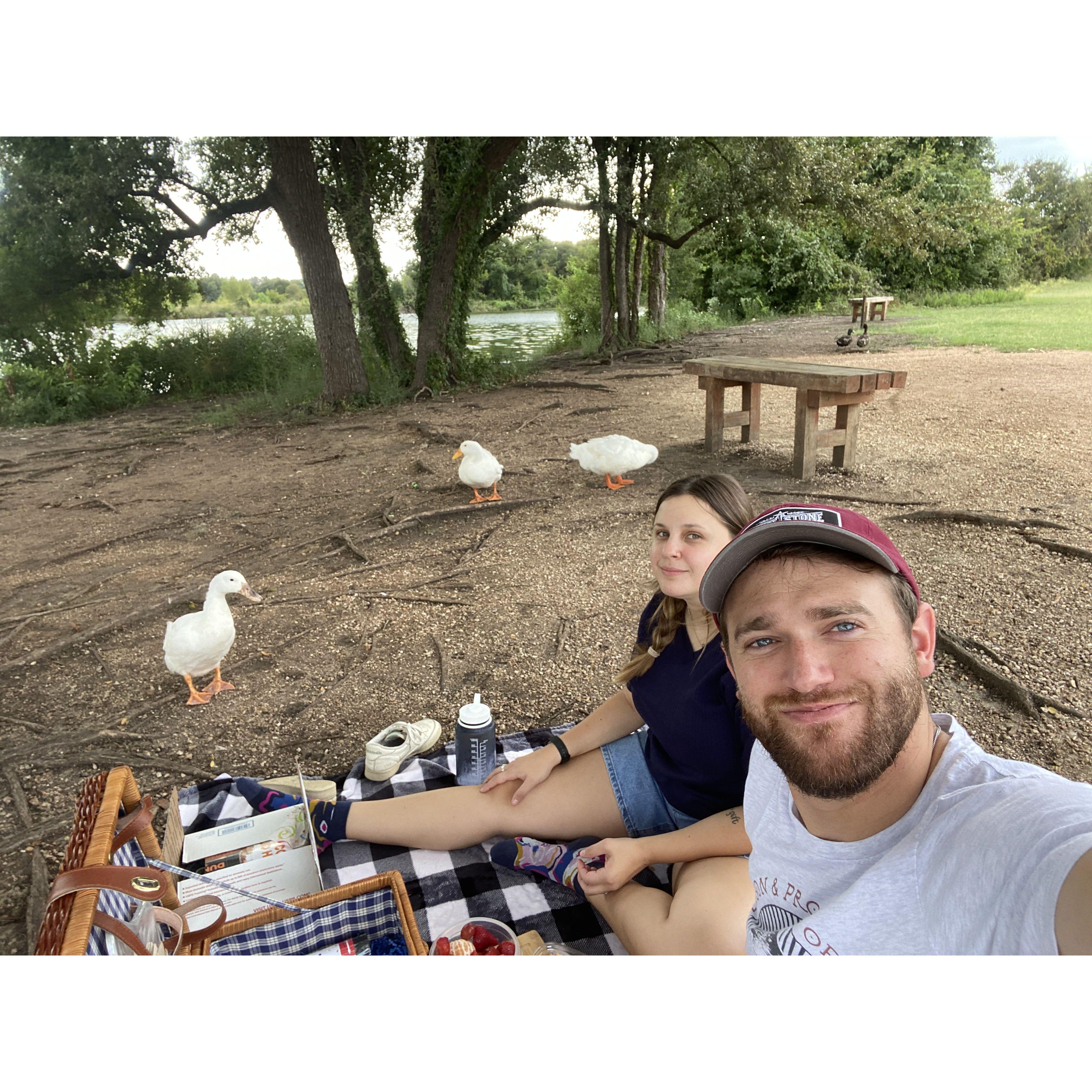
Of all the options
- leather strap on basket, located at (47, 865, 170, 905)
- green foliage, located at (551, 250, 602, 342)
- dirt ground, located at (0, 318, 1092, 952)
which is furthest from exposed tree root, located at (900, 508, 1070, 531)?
green foliage, located at (551, 250, 602, 342)

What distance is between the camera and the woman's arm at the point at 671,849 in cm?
111

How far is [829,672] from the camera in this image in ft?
1.95

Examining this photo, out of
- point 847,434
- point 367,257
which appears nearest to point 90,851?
point 847,434

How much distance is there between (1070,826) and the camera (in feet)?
1.53

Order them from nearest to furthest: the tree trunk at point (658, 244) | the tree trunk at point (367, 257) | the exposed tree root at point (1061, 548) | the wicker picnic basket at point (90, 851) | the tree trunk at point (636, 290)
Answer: the wicker picnic basket at point (90, 851), the exposed tree root at point (1061, 548), the tree trunk at point (367, 257), the tree trunk at point (658, 244), the tree trunk at point (636, 290)

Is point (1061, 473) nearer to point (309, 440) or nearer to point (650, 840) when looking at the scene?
point (650, 840)

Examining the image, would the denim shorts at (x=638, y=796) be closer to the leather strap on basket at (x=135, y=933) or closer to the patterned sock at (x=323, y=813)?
the patterned sock at (x=323, y=813)

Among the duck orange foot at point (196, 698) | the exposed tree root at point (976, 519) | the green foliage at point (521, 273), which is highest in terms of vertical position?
the green foliage at point (521, 273)

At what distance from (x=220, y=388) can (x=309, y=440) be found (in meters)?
3.03

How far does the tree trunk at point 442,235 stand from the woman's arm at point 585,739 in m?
5.88

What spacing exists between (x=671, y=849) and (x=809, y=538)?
0.73 m

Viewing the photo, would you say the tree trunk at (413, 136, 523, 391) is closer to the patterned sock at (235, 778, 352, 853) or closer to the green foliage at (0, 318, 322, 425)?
the green foliage at (0, 318, 322, 425)

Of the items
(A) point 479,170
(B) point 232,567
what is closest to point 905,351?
(A) point 479,170

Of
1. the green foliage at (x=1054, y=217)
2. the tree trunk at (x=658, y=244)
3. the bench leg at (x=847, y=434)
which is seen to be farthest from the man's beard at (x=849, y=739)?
the tree trunk at (x=658, y=244)
